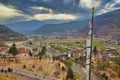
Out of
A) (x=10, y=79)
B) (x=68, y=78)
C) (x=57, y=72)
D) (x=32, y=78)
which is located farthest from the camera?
(x=57, y=72)

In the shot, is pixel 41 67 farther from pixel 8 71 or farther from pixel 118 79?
pixel 118 79

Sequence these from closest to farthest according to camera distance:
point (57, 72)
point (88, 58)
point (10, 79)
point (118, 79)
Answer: point (88, 58) < point (10, 79) < point (57, 72) < point (118, 79)

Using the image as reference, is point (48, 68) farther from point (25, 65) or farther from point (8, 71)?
point (8, 71)

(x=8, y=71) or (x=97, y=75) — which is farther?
(x=97, y=75)

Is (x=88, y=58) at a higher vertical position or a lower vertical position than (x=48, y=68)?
higher


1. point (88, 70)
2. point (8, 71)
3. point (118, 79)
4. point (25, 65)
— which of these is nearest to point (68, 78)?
point (8, 71)

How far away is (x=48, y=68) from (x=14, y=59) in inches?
451

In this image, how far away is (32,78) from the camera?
157 ft

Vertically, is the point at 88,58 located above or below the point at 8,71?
above

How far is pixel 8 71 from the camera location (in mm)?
50625

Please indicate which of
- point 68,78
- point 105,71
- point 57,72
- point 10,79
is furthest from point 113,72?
point 10,79

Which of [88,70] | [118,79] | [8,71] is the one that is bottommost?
[118,79]

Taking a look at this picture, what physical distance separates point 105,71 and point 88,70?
203 ft

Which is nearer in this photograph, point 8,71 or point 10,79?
point 10,79
